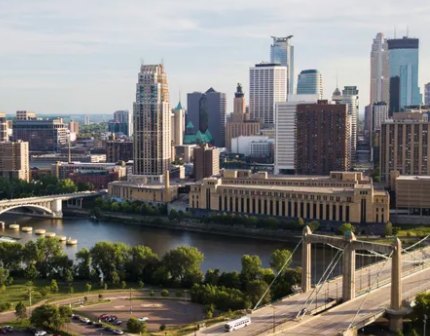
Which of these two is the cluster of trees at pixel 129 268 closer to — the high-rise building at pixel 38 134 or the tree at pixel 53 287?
the tree at pixel 53 287

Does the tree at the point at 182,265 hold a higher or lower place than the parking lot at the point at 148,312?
higher

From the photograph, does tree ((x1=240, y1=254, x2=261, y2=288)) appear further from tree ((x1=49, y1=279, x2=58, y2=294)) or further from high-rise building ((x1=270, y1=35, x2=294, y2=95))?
high-rise building ((x1=270, y1=35, x2=294, y2=95))

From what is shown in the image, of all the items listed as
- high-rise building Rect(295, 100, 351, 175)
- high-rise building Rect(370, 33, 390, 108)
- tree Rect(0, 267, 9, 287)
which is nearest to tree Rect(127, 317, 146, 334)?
tree Rect(0, 267, 9, 287)

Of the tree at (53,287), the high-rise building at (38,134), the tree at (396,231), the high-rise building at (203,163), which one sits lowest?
the tree at (53,287)

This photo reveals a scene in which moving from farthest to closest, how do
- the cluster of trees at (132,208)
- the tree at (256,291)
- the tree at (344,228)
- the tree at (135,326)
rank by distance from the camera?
the cluster of trees at (132,208)
the tree at (344,228)
the tree at (256,291)
the tree at (135,326)

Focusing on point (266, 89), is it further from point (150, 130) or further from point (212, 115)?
point (150, 130)

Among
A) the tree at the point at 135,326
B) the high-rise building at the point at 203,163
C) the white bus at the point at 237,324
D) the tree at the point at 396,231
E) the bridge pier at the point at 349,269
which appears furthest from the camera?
the high-rise building at the point at 203,163

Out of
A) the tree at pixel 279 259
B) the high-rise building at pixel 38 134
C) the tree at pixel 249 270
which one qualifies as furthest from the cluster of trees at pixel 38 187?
the high-rise building at pixel 38 134

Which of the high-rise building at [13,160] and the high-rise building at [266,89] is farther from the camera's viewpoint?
the high-rise building at [266,89]
